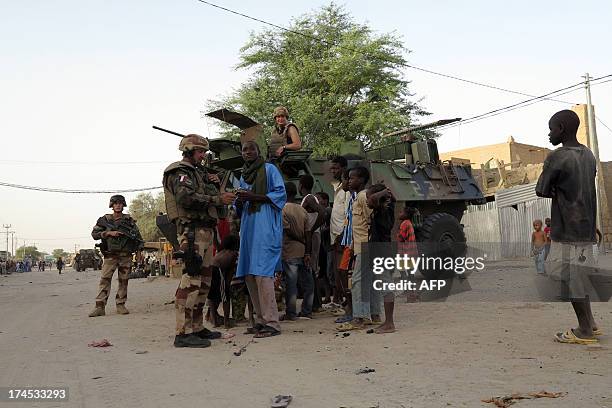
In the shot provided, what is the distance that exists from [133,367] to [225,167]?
18.1 feet

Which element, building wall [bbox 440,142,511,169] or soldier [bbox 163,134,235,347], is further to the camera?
building wall [bbox 440,142,511,169]

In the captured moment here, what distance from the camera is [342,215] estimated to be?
6.82 m

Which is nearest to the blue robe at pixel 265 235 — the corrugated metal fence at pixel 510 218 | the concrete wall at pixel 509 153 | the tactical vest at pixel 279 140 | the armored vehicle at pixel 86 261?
the tactical vest at pixel 279 140

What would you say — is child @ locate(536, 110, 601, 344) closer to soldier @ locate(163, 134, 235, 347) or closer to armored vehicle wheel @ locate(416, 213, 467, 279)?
soldier @ locate(163, 134, 235, 347)

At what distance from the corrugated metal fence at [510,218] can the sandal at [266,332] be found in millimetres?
17955

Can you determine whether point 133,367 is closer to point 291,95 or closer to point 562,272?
point 562,272

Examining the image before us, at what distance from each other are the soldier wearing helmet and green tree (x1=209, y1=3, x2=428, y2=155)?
59.0 feet

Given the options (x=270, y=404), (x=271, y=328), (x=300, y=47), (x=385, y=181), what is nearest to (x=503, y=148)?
(x=300, y=47)

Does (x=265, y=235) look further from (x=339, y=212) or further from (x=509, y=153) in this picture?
(x=509, y=153)

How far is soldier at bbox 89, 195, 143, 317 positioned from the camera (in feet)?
28.5

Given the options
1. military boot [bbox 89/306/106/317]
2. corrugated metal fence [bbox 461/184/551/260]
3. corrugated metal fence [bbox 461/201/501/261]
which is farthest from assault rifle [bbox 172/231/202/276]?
corrugated metal fence [bbox 461/201/501/261]

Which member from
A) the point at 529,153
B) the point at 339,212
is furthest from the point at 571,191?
the point at 529,153

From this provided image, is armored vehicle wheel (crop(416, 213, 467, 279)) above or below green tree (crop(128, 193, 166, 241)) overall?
below

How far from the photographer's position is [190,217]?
18.0 feet
